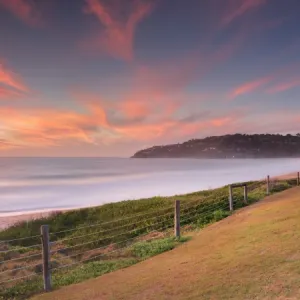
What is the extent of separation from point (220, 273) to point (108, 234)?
1251 centimetres

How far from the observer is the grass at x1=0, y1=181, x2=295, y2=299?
35.1 feet

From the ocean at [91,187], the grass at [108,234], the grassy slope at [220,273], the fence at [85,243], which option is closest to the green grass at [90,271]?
the grass at [108,234]

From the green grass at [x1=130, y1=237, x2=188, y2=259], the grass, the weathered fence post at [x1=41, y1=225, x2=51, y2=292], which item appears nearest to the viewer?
the weathered fence post at [x1=41, y1=225, x2=51, y2=292]

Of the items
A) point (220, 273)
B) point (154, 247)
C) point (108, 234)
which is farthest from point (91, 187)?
point (220, 273)

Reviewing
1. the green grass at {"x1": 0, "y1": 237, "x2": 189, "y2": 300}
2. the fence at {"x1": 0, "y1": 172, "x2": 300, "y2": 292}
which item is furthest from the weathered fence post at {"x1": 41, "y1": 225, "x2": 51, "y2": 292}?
the green grass at {"x1": 0, "y1": 237, "x2": 189, "y2": 300}

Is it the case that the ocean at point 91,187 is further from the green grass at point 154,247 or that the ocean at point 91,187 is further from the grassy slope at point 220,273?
the grassy slope at point 220,273

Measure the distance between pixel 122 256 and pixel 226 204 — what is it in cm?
982

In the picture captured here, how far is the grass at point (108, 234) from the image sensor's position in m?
10.7

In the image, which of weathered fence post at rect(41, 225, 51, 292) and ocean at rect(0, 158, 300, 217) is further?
ocean at rect(0, 158, 300, 217)

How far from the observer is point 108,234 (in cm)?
1859

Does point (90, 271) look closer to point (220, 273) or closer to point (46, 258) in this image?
point (46, 258)

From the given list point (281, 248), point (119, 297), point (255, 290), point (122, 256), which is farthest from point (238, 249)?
point (122, 256)

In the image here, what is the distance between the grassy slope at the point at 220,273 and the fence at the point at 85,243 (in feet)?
7.73

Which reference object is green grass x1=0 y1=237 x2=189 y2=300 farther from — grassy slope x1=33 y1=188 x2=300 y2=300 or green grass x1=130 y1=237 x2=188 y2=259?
grassy slope x1=33 y1=188 x2=300 y2=300
